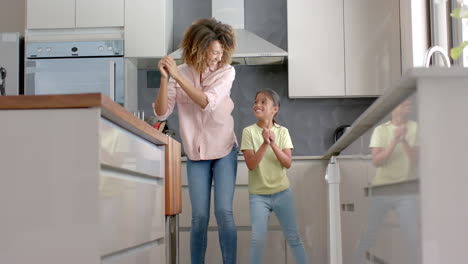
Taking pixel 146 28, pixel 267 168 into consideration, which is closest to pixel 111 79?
pixel 146 28

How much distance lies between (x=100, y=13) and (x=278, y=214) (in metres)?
1.98

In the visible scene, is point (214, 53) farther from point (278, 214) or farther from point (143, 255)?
point (143, 255)

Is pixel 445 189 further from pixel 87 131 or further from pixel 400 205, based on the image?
pixel 87 131

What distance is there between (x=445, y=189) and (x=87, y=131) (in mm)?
751

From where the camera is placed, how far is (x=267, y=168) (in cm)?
340

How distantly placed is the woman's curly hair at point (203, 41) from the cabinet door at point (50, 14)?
1.67 meters

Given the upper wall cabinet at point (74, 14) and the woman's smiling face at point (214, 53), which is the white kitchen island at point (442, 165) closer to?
the woman's smiling face at point (214, 53)

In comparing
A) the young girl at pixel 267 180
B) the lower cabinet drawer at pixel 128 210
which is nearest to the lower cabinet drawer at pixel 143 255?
the lower cabinet drawer at pixel 128 210

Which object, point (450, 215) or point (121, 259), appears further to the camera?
point (121, 259)

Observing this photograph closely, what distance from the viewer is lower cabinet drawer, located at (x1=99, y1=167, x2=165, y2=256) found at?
5.14ft

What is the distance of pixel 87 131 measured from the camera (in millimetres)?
1465

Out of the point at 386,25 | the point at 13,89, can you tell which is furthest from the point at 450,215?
the point at 13,89

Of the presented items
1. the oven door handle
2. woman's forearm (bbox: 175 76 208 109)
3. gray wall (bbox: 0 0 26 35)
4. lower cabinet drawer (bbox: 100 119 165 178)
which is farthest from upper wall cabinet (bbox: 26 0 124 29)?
lower cabinet drawer (bbox: 100 119 165 178)

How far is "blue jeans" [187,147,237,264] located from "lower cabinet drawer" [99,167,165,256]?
33 centimetres
